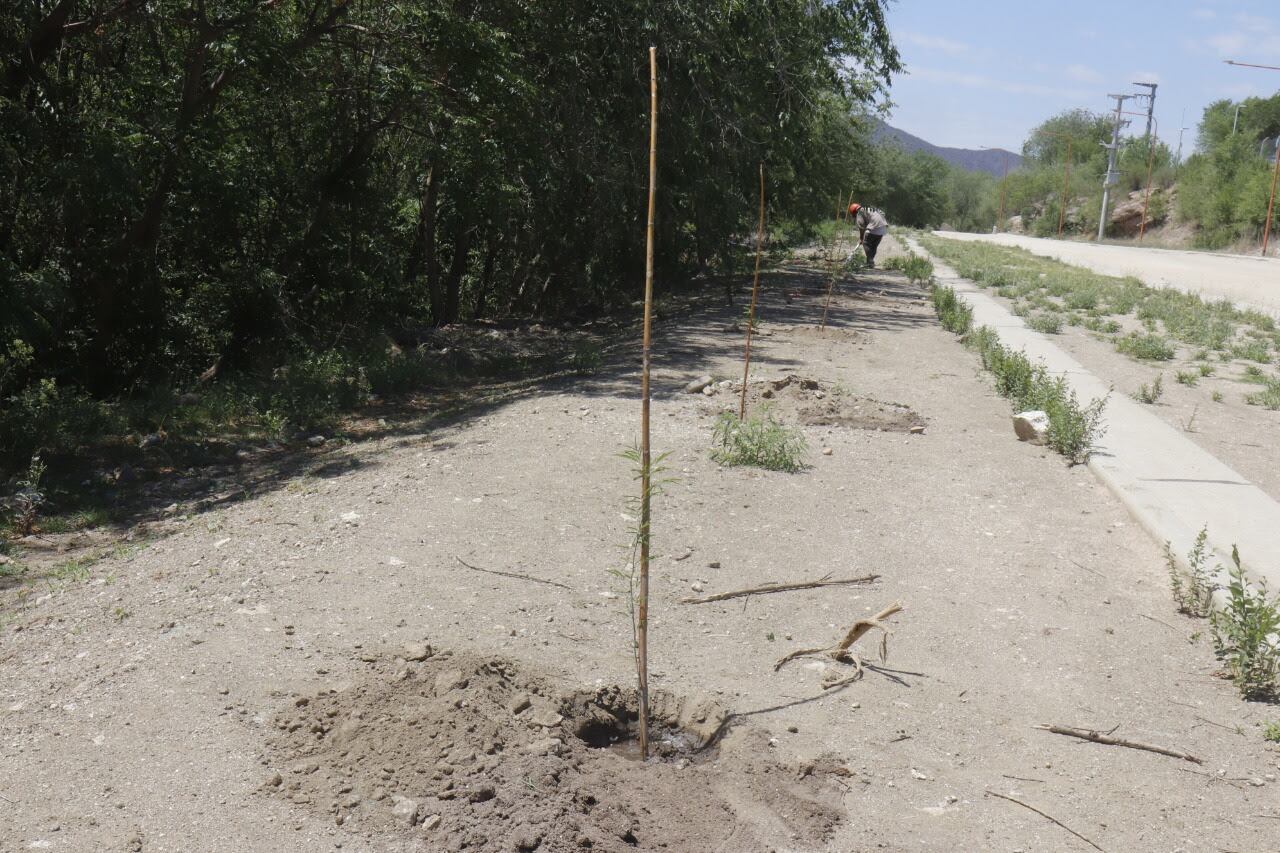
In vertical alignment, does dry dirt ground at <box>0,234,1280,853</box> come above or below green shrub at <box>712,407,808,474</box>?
below

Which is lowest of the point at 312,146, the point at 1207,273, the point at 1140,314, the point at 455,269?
the point at 1207,273

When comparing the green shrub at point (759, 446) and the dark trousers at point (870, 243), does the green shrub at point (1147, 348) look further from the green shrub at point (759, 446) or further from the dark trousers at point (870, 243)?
the dark trousers at point (870, 243)

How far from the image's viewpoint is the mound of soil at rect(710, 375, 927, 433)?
887 centimetres

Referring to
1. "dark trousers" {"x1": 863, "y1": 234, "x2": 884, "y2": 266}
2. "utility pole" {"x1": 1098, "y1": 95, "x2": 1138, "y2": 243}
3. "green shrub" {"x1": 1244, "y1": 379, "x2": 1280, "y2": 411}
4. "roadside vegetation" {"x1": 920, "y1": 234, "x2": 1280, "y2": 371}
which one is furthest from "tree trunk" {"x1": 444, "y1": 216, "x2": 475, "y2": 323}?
"utility pole" {"x1": 1098, "y1": 95, "x2": 1138, "y2": 243}

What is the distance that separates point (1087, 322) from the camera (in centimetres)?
1670

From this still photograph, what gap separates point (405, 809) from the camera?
3324 mm

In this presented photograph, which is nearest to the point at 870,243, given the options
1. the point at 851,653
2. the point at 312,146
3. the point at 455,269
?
the point at 455,269

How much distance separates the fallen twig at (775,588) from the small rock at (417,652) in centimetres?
132

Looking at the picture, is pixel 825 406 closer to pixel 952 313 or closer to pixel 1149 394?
pixel 1149 394

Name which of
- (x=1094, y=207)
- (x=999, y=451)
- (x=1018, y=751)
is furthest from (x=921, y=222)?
(x=1018, y=751)

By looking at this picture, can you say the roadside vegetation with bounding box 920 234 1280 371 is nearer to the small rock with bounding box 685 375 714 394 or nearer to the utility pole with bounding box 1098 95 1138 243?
the small rock with bounding box 685 375 714 394

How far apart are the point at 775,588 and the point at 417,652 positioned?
5.90ft

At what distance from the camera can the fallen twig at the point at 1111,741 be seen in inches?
152

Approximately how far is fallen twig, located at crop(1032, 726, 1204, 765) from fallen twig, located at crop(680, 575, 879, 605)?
57.0 inches
